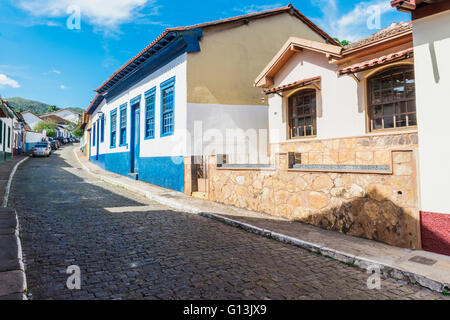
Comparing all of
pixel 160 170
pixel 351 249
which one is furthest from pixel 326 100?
pixel 160 170

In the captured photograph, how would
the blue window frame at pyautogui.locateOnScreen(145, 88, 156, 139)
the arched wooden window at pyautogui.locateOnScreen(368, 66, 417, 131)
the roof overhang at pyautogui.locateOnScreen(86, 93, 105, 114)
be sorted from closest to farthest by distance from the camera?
the arched wooden window at pyautogui.locateOnScreen(368, 66, 417, 131) < the blue window frame at pyautogui.locateOnScreen(145, 88, 156, 139) < the roof overhang at pyautogui.locateOnScreen(86, 93, 105, 114)

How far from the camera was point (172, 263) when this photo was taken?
13.1ft

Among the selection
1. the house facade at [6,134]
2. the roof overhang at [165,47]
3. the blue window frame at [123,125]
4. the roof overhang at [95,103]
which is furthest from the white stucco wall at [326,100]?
the house facade at [6,134]

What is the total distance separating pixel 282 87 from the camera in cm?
905

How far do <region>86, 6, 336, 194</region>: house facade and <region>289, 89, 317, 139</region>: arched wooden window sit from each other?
7.58 feet

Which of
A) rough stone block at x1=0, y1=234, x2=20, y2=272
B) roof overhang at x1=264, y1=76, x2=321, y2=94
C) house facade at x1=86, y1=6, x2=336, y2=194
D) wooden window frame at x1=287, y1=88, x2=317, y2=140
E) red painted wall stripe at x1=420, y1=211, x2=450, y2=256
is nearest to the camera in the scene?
rough stone block at x1=0, y1=234, x2=20, y2=272

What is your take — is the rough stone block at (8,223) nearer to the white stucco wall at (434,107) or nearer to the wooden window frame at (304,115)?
the white stucco wall at (434,107)

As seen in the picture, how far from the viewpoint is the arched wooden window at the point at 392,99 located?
261 inches

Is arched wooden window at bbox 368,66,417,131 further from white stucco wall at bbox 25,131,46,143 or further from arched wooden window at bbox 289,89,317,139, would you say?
white stucco wall at bbox 25,131,46,143

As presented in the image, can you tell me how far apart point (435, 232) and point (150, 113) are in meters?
11.6

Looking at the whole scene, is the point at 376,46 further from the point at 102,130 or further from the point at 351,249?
the point at 102,130

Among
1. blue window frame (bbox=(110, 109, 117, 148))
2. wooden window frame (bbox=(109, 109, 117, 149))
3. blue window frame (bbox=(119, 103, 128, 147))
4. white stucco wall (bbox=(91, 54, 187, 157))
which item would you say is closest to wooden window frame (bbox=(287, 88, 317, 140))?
white stucco wall (bbox=(91, 54, 187, 157))

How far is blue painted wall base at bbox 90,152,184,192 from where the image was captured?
1065 centimetres

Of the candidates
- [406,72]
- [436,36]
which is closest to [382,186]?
[436,36]
